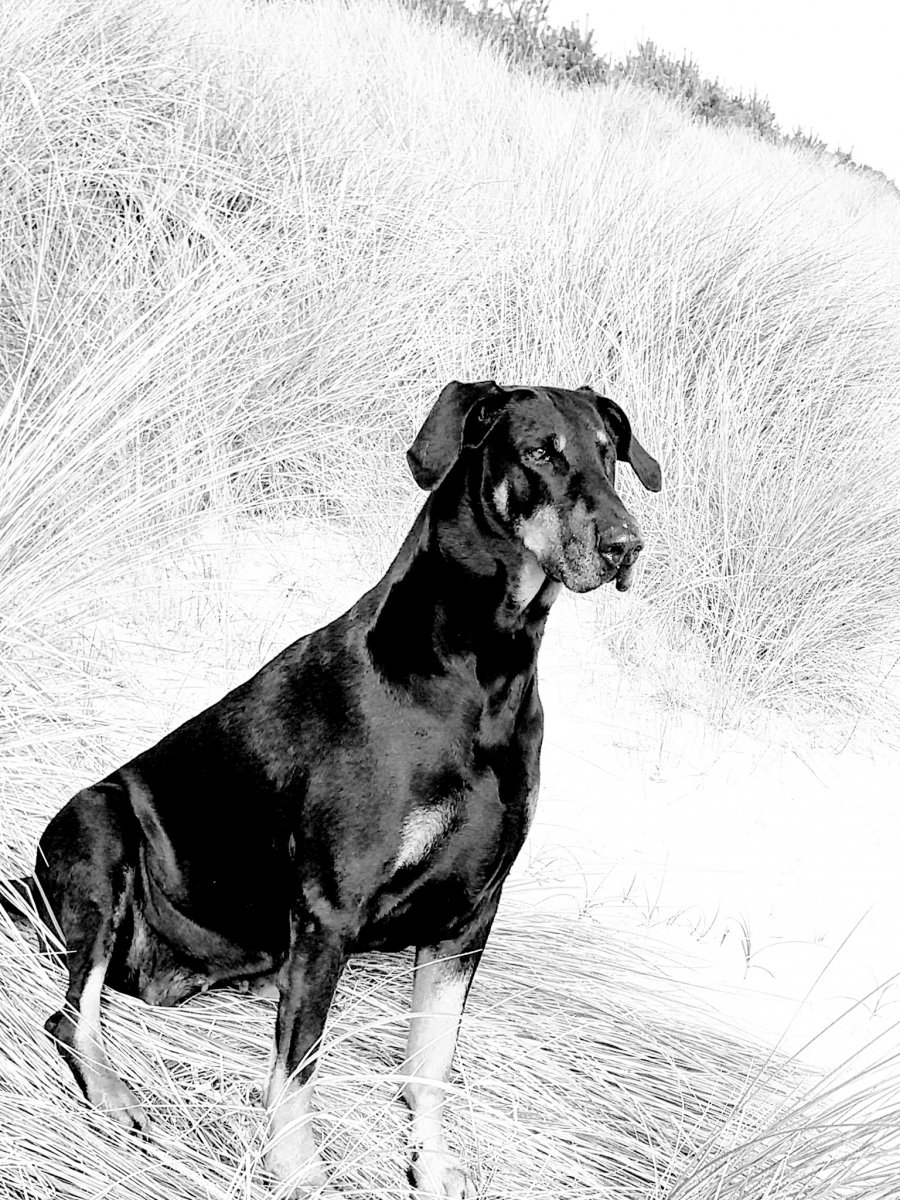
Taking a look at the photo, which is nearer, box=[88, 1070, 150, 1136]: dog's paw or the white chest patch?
the white chest patch

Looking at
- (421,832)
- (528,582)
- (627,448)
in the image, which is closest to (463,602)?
(528,582)

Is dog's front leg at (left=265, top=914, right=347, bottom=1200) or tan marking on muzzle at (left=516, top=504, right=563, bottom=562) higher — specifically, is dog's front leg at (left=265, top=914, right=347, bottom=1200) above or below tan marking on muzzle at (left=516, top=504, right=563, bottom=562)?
below

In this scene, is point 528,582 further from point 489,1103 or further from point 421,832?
point 489,1103

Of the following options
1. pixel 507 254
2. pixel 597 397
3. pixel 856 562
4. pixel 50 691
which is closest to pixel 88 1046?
pixel 50 691

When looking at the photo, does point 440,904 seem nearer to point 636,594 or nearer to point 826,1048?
point 826,1048

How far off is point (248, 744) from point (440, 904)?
432mm

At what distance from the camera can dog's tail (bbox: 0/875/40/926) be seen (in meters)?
2.39

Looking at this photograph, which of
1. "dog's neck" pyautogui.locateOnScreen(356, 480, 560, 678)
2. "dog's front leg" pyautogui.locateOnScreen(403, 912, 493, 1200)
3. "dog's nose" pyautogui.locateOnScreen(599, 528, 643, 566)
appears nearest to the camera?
"dog's nose" pyautogui.locateOnScreen(599, 528, 643, 566)

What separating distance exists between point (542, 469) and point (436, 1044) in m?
0.97

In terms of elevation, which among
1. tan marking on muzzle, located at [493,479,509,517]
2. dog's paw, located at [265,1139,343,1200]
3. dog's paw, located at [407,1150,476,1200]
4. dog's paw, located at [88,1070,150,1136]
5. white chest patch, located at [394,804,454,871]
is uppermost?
tan marking on muzzle, located at [493,479,509,517]

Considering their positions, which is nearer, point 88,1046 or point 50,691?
point 88,1046

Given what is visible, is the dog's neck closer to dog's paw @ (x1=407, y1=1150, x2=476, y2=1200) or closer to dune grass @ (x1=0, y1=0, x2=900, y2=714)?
dog's paw @ (x1=407, y1=1150, x2=476, y2=1200)

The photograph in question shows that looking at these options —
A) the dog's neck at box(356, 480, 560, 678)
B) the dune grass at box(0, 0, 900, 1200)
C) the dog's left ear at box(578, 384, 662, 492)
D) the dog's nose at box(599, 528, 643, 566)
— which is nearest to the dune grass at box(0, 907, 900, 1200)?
the dune grass at box(0, 0, 900, 1200)

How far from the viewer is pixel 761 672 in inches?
194
